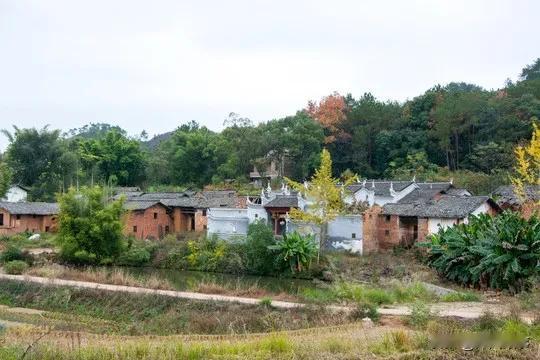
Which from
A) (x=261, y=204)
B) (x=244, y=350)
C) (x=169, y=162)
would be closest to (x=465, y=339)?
(x=244, y=350)

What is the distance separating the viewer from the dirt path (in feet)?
46.7

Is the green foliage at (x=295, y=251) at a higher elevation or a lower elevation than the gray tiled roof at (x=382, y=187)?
lower

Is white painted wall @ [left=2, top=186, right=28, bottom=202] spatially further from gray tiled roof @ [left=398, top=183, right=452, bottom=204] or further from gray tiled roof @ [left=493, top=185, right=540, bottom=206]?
gray tiled roof @ [left=493, top=185, right=540, bottom=206]

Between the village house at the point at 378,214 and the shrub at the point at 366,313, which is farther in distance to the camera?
the village house at the point at 378,214

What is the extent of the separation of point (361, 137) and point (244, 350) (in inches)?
1538

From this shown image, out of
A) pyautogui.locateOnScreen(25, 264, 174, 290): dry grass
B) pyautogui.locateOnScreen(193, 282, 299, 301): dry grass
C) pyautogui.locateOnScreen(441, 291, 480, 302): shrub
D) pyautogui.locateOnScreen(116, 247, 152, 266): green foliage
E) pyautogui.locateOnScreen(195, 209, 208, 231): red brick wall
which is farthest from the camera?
pyautogui.locateOnScreen(195, 209, 208, 231): red brick wall

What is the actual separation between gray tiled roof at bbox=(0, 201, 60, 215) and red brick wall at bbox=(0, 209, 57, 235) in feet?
1.04

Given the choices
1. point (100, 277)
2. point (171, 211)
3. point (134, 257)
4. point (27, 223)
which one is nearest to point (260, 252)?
point (134, 257)

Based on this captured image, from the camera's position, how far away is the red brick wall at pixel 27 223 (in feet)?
120

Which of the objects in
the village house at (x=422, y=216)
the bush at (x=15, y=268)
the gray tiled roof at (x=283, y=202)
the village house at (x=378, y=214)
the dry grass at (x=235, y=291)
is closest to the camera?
the dry grass at (x=235, y=291)

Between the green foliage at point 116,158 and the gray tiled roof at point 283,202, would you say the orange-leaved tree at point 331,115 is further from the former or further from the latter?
the green foliage at point 116,158

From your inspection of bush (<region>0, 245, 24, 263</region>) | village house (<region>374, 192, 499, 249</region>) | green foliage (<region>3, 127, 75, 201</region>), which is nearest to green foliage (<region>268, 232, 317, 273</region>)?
village house (<region>374, 192, 499, 249</region>)

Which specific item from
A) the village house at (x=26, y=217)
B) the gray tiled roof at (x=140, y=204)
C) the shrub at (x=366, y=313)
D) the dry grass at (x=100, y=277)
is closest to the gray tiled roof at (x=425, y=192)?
the dry grass at (x=100, y=277)

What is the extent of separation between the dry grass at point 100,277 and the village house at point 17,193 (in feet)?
66.5
